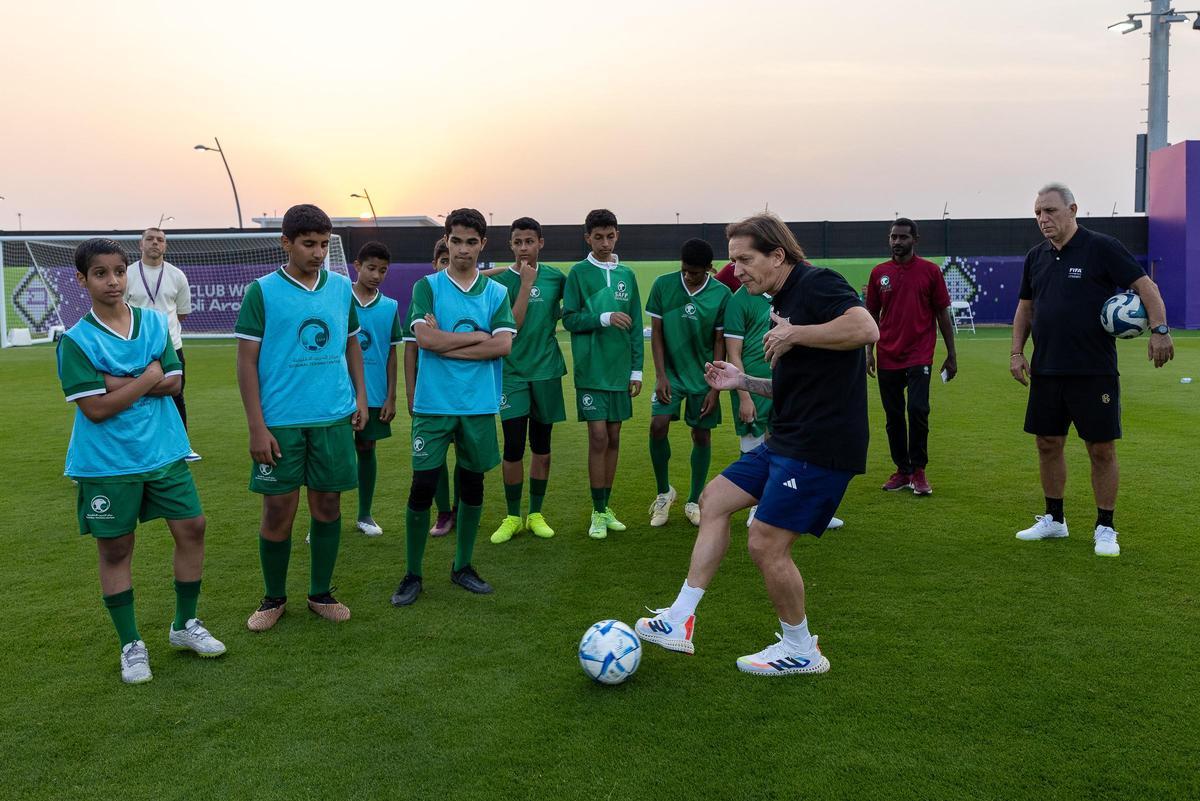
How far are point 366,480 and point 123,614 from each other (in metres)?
2.48

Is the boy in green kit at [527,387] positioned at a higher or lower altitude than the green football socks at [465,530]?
higher

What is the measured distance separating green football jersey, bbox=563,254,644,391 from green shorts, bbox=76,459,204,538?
2853 millimetres

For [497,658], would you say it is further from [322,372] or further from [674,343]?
[674,343]

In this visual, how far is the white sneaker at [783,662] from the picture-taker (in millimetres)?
3707

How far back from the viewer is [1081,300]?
539 cm

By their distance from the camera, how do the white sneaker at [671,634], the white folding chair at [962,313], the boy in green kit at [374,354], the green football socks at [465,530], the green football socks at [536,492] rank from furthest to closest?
the white folding chair at [962,313] < the green football socks at [536,492] < the boy in green kit at [374,354] < the green football socks at [465,530] < the white sneaker at [671,634]

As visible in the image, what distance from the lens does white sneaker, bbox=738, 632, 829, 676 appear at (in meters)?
3.71

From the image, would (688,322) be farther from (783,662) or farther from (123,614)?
(123,614)

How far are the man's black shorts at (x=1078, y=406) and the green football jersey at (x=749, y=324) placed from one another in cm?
175

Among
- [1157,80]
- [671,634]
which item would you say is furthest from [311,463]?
[1157,80]

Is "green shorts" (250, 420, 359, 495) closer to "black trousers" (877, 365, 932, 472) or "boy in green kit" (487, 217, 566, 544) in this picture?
"boy in green kit" (487, 217, 566, 544)

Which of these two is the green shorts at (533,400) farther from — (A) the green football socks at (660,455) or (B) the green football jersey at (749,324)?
(B) the green football jersey at (749,324)

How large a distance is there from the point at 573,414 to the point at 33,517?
7.12m

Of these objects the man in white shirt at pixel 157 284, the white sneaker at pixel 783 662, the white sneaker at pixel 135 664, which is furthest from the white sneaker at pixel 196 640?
the man in white shirt at pixel 157 284
